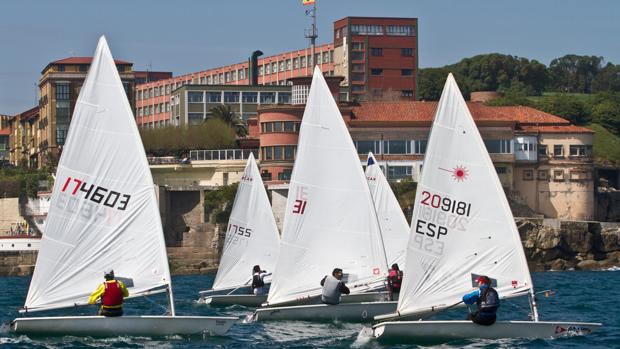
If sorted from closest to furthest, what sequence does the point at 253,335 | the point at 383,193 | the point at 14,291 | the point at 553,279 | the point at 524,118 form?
the point at 253,335 < the point at 383,193 < the point at 14,291 < the point at 553,279 < the point at 524,118

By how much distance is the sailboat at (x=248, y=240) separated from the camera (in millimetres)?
45312

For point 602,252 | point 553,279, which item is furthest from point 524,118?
point 553,279

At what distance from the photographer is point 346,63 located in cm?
12900

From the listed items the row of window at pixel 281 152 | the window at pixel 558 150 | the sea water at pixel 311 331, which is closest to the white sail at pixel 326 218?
the sea water at pixel 311 331

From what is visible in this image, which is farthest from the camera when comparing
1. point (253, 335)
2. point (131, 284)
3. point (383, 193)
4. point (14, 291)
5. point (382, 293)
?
point (14, 291)

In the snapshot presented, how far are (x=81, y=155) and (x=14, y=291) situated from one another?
3079 centimetres

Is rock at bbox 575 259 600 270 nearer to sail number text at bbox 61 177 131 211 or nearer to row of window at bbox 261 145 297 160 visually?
row of window at bbox 261 145 297 160

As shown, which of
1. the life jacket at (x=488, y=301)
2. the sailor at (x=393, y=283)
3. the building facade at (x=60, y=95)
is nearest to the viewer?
the life jacket at (x=488, y=301)

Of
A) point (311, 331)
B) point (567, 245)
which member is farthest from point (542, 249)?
point (311, 331)

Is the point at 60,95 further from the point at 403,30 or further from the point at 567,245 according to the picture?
the point at 567,245

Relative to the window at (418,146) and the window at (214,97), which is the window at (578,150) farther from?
the window at (214,97)

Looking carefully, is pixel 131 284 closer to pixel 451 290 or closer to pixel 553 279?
pixel 451 290

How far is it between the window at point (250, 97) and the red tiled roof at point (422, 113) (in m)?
30.8

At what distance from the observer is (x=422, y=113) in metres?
89.9
